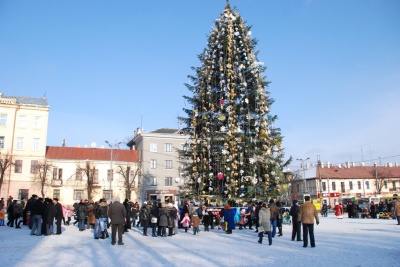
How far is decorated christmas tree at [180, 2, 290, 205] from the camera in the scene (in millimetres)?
20969

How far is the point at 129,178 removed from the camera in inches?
2208

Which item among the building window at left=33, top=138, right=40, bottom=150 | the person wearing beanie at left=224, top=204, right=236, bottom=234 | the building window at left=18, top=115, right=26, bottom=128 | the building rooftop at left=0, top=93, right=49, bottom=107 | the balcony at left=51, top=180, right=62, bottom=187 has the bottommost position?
the person wearing beanie at left=224, top=204, right=236, bottom=234

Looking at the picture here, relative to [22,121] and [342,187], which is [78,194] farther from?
[342,187]

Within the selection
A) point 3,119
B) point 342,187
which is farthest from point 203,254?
point 342,187

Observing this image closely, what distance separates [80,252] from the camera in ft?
36.9

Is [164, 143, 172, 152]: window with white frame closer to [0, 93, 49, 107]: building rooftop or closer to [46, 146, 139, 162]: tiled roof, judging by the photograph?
[46, 146, 139, 162]: tiled roof

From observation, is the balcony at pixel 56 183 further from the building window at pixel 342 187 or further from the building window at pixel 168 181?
the building window at pixel 342 187

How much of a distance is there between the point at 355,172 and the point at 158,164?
42.1 meters

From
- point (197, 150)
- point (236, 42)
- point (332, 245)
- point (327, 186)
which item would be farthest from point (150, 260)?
point (327, 186)

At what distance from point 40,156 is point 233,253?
154ft

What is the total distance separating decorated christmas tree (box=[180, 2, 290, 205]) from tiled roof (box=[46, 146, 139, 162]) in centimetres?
3559

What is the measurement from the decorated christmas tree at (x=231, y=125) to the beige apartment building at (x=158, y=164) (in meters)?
33.1

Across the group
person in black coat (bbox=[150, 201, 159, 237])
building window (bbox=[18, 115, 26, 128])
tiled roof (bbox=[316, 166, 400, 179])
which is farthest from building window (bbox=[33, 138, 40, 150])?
tiled roof (bbox=[316, 166, 400, 179])

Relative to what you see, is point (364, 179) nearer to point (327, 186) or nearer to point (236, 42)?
point (327, 186)
